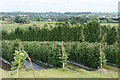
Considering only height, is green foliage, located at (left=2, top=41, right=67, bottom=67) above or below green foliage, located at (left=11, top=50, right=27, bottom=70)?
below

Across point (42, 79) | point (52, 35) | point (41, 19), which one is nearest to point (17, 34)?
point (52, 35)

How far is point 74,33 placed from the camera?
29.7 metres

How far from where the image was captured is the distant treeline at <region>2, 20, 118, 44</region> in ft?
77.3

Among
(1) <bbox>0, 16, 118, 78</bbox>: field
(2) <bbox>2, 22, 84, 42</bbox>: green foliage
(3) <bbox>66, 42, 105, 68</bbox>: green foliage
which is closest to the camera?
(1) <bbox>0, 16, 118, 78</bbox>: field

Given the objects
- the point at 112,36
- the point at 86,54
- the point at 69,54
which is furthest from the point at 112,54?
the point at 112,36

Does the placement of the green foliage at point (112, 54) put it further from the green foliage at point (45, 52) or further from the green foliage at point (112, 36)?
the green foliage at point (112, 36)

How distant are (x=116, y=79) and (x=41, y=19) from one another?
300ft

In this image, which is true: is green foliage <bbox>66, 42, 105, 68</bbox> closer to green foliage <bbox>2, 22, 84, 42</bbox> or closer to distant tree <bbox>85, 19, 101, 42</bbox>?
distant tree <bbox>85, 19, 101, 42</bbox>

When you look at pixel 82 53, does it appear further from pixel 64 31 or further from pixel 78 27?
pixel 64 31

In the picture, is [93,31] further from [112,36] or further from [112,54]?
[112,54]

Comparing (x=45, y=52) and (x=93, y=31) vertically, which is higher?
(x=93, y=31)

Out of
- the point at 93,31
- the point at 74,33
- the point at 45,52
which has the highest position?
the point at 93,31

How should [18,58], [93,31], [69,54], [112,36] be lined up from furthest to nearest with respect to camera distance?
[93,31]
[112,36]
[69,54]
[18,58]

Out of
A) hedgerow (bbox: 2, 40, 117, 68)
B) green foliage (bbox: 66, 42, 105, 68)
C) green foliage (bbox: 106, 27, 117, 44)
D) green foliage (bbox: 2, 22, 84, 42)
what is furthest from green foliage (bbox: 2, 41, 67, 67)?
green foliage (bbox: 2, 22, 84, 42)
